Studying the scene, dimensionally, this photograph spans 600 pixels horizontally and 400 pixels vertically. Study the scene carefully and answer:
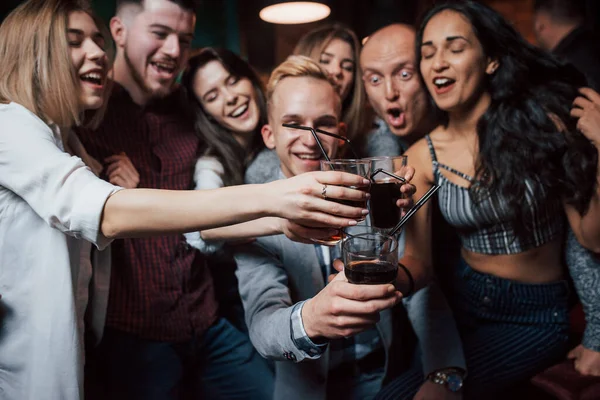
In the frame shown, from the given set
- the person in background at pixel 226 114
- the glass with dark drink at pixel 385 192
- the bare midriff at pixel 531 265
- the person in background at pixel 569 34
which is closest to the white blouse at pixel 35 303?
the person in background at pixel 226 114

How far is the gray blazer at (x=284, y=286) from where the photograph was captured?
1.57 m

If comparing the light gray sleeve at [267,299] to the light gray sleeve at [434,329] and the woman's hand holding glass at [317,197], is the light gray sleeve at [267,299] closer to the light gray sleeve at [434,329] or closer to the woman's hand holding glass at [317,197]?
the woman's hand holding glass at [317,197]

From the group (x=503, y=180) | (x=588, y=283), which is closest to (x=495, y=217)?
(x=503, y=180)

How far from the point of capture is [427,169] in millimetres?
1851

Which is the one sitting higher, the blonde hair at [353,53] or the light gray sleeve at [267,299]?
the blonde hair at [353,53]

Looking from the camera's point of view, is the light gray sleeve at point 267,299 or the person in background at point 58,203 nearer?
the person in background at point 58,203

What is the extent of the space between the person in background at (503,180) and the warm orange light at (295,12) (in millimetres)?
494

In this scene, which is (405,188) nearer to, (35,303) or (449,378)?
(449,378)

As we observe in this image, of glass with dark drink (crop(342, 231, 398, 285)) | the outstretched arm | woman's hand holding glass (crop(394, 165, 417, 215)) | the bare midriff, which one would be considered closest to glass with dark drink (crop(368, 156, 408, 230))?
woman's hand holding glass (crop(394, 165, 417, 215))

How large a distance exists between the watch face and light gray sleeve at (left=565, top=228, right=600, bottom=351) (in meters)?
0.49

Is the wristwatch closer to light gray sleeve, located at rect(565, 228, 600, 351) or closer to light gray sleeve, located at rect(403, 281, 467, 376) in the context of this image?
A: light gray sleeve, located at rect(403, 281, 467, 376)

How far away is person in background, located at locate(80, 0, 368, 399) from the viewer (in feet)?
5.76

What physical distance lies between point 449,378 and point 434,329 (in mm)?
174

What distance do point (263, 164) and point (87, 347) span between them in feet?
2.89
